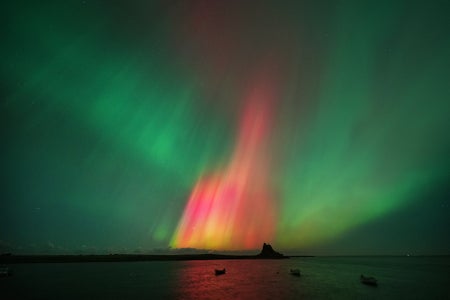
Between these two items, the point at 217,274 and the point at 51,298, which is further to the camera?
the point at 217,274

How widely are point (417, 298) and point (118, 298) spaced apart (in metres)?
53.2

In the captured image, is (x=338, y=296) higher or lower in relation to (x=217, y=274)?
lower

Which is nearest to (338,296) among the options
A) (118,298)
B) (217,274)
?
(118,298)

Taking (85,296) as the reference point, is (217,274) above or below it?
above

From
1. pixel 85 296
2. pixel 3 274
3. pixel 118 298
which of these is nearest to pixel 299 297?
pixel 118 298

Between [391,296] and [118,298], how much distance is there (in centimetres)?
5029

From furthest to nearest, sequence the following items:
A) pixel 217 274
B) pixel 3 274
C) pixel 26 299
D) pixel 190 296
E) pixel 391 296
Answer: pixel 217 274
pixel 3 274
pixel 391 296
pixel 190 296
pixel 26 299

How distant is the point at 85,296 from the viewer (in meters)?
58.4

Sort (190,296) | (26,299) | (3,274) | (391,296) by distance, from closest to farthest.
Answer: (26,299)
(190,296)
(391,296)
(3,274)

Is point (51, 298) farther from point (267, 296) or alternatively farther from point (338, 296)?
point (338, 296)

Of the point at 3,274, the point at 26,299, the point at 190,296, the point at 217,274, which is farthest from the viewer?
the point at 217,274

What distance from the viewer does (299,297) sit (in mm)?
56531

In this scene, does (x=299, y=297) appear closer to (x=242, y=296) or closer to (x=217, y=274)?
(x=242, y=296)

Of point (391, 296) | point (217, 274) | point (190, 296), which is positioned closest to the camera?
point (190, 296)
